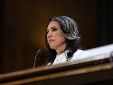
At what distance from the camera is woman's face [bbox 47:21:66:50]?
229 centimetres

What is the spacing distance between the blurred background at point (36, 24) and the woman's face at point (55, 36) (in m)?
2.80

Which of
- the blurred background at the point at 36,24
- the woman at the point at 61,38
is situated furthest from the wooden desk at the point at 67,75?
the blurred background at the point at 36,24

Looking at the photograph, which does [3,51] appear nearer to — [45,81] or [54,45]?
[54,45]

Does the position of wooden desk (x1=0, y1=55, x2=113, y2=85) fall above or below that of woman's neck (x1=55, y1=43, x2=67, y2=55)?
above

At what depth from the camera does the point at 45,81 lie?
1335 millimetres

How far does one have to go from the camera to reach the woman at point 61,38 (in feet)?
7.50

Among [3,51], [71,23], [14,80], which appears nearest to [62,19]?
[71,23]

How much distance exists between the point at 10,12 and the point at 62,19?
2.99m

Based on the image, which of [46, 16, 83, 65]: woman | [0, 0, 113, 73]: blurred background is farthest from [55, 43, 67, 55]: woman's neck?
[0, 0, 113, 73]: blurred background

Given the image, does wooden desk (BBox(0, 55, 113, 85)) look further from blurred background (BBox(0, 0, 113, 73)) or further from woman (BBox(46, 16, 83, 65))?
blurred background (BBox(0, 0, 113, 73))

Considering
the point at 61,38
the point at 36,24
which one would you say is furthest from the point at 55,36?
the point at 36,24

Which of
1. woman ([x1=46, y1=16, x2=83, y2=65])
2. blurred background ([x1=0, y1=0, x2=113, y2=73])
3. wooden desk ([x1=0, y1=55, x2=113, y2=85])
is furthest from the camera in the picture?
blurred background ([x1=0, y1=0, x2=113, y2=73])

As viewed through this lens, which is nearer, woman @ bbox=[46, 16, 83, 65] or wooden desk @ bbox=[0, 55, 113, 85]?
wooden desk @ bbox=[0, 55, 113, 85]

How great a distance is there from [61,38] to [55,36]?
1.7 inches
